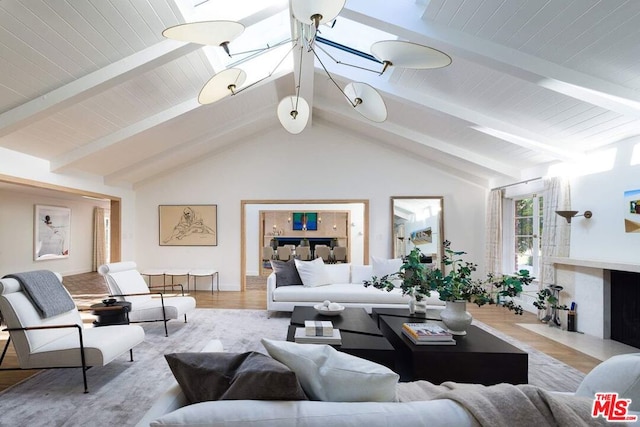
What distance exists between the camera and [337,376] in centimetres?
114

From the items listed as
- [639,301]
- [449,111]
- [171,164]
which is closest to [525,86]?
[449,111]

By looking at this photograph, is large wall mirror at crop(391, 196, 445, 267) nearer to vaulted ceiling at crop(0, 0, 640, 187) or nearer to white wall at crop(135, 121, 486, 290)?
white wall at crop(135, 121, 486, 290)

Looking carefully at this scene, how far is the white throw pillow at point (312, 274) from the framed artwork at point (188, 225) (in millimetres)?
2572

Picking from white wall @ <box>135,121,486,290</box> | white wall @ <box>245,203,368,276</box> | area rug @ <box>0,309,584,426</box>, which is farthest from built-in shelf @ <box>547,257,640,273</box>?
white wall @ <box>245,203,368,276</box>

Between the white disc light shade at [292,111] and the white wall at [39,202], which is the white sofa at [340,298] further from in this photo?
the white wall at [39,202]

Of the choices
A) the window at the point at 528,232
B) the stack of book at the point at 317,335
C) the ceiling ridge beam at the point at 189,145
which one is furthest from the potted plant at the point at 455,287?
the ceiling ridge beam at the point at 189,145

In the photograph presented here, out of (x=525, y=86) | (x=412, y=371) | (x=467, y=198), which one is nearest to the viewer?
(x=412, y=371)

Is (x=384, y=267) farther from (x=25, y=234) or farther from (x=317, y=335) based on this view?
(x=25, y=234)

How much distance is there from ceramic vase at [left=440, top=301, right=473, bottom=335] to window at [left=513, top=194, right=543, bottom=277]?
3.38 metres

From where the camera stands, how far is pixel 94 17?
2.57 metres

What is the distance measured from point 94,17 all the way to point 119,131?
84.8 inches

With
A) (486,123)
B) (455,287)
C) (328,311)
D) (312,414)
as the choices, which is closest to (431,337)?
(455,287)

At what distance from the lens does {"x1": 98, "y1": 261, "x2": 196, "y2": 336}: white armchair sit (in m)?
3.78

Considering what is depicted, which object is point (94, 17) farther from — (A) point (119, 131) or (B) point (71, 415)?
(B) point (71, 415)
